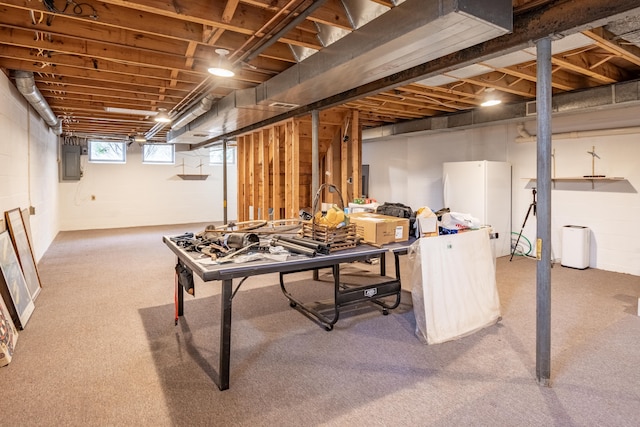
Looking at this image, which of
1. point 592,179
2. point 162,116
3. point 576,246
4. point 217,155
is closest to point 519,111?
point 592,179

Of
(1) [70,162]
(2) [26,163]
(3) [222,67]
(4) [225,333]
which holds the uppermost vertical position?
(3) [222,67]

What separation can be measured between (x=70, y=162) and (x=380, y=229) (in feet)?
31.6

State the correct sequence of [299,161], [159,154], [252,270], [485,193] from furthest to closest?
[159,154] < [299,161] < [485,193] < [252,270]

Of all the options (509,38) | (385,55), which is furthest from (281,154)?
(509,38)

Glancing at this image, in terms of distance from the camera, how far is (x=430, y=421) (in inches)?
79.6

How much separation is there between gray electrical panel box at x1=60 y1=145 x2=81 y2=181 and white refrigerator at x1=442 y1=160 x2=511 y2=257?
904 cm

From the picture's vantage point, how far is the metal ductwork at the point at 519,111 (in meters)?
4.30

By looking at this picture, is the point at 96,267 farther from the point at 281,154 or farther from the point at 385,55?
the point at 385,55

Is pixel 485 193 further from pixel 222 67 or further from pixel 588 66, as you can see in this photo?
pixel 222 67

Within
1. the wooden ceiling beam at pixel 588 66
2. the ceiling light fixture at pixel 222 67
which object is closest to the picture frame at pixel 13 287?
the ceiling light fixture at pixel 222 67

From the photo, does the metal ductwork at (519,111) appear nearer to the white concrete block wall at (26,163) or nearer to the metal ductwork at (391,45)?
the metal ductwork at (391,45)

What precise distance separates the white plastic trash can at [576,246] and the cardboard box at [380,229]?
138 inches

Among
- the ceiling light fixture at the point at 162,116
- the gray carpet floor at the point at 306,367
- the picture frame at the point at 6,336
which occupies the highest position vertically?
the ceiling light fixture at the point at 162,116

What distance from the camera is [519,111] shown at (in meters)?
5.30
